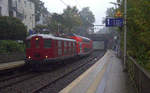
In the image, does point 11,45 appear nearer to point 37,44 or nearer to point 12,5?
point 37,44

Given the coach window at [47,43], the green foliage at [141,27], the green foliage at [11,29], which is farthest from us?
the green foliage at [11,29]

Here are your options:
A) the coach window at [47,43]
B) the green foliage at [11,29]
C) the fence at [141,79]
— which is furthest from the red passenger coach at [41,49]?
the green foliage at [11,29]

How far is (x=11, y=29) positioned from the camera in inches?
1002

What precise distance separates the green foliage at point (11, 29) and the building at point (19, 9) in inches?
275

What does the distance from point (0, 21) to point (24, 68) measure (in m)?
9.64

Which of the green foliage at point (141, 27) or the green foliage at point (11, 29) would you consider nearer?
the green foliage at point (141, 27)

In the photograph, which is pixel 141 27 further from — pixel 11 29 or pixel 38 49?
pixel 11 29

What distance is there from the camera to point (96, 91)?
8.32 m

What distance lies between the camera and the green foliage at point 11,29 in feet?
81.1

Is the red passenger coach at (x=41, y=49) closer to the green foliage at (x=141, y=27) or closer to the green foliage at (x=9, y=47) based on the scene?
the green foliage at (x=141, y=27)

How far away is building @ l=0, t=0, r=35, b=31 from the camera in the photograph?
33194mm

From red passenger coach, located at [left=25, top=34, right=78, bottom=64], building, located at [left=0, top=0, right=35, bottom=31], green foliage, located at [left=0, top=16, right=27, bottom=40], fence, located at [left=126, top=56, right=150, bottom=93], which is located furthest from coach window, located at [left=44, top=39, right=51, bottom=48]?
building, located at [left=0, top=0, right=35, bottom=31]

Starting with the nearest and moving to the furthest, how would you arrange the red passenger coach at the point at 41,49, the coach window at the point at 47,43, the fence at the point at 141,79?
1. the fence at the point at 141,79
2. the red passenger coach at the point at 41,49
3. the coach window at the point at 47,43

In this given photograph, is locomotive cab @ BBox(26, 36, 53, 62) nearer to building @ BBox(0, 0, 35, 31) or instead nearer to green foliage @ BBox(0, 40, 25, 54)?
green foliage @ BBox(0, 40, 25, 54)
